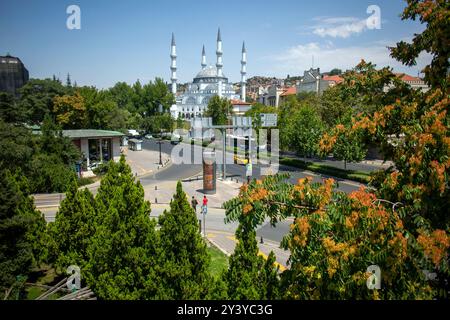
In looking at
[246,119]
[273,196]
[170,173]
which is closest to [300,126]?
[246,119]

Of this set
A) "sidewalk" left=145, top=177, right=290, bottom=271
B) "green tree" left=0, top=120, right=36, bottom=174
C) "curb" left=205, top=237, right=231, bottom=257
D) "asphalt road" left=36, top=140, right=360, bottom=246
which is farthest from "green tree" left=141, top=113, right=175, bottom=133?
"curb" left=205, top=237, right=231, bottom=257

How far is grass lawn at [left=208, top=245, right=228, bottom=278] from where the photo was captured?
14406 millimetres

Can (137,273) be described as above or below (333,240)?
below

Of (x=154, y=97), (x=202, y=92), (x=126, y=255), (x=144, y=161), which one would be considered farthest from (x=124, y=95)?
(x=126, y=255)

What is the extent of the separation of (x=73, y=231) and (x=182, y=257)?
18.0 feet

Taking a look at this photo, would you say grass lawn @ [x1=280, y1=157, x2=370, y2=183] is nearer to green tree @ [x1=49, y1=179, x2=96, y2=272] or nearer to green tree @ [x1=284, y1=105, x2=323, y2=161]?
green tree @ [x1=284, y1=105, x2=323, y2=161]

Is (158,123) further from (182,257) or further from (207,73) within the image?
(182,257)

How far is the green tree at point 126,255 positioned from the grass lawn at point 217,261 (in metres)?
5.34

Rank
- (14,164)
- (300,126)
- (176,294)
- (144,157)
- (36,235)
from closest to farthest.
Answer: (176,294)
(36,235)
(14,164)
(300,126)
(144,157)

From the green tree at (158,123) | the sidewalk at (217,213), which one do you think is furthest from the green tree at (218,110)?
the sidewalk at (217,213)

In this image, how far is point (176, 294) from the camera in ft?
27.1

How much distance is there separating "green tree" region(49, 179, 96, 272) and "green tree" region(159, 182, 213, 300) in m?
4.29

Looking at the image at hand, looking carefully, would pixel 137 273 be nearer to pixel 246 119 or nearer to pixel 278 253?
pixel 278 253
